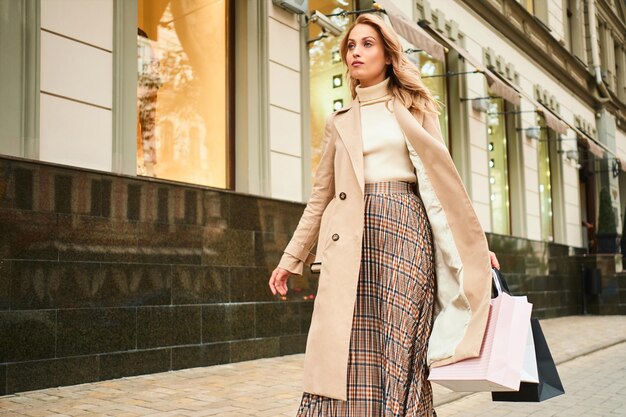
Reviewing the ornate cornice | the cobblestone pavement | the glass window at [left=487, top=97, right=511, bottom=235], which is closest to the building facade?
the cobblestone pavement

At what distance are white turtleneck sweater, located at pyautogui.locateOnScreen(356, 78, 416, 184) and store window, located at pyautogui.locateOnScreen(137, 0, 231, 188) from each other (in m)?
4.41

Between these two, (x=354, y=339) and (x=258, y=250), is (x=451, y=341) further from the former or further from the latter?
(x=258, y=250)

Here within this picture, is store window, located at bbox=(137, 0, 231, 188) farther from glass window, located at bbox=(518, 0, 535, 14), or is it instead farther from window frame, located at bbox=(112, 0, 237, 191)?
glass window, located at bbox=(518, 0, 535, 14)

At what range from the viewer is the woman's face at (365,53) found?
3.04m

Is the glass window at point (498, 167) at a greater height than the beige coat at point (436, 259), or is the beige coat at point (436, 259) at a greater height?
the glass window at point (498, 167)

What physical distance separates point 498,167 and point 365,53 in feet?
42.2

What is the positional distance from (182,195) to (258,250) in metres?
1.29

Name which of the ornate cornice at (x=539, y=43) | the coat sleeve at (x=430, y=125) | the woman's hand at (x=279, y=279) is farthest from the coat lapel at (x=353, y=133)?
Result: the ornate cornice at (x=539, y=43)

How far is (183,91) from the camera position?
7.88 metres

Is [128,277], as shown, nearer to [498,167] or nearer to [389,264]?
[389,264]

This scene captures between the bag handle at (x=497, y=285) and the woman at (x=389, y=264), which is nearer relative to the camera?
the woman at (x=389, y=264)

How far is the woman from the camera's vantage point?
110 inches

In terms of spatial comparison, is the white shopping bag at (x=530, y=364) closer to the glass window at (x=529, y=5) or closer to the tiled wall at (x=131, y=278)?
the tiled wall at (x=131, y=278)

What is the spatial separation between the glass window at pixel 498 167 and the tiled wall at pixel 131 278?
739 cm
